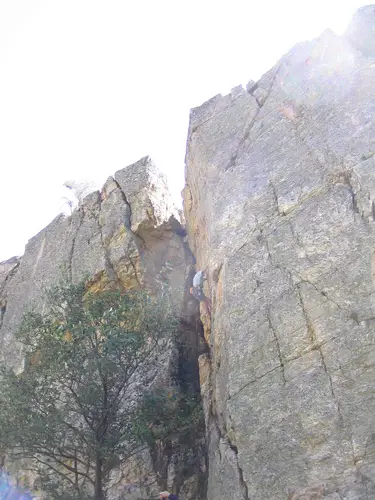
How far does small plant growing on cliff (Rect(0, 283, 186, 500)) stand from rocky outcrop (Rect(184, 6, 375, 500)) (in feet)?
7.23

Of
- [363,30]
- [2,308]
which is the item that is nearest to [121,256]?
[2,308]

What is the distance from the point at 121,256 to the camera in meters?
22.2

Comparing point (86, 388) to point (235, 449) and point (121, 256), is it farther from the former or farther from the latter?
point (121, 256)

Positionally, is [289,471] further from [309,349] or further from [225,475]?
[309,349]

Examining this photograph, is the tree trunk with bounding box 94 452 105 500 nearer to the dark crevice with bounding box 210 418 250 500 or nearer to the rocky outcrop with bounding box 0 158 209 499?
the dark crevice with bounding box 210 418 250 500

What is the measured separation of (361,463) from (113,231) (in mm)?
14941

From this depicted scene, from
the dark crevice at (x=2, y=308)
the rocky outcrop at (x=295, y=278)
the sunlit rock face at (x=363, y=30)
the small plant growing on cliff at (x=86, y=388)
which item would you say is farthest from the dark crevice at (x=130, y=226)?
the sunlit rock face at (x=363, y=30)

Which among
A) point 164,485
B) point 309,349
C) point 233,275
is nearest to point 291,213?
point 233,275

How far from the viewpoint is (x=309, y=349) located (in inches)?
501

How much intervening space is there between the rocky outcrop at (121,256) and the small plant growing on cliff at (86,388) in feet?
6.48

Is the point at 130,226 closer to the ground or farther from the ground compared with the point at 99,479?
farther from the ground

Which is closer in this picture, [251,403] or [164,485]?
[251,403]

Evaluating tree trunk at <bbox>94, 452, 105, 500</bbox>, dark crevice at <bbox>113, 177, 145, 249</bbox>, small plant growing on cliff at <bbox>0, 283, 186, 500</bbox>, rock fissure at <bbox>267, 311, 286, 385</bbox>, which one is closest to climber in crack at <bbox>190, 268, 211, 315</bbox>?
small plant growing on cliff at <bbox>0, 283, 186, 500</bbox>

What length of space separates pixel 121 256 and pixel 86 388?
7548 millimetres
